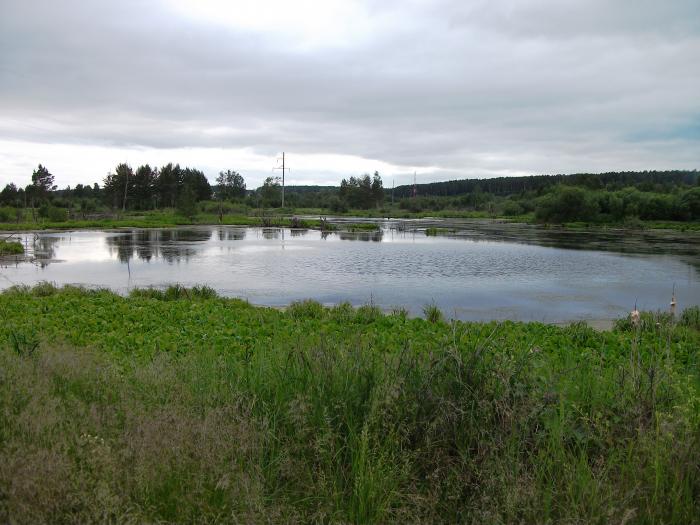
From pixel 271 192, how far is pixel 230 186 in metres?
21.2

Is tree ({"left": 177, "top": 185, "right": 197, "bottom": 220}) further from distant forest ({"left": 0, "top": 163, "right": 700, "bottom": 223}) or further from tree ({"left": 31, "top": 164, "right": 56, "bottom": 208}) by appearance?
tree ({"left": 31, "top": 164, "right": 56, "bottom": 208})

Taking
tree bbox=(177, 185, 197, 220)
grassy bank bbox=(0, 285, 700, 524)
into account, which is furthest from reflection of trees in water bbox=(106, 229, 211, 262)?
tree bbox=(177, 185, 197, 220)

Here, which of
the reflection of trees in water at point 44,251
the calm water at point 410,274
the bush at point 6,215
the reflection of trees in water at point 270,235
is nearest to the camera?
the calm water at point 410,274

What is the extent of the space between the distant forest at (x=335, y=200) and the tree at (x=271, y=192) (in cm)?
18

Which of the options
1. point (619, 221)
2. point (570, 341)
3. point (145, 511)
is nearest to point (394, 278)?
point (570, 341)

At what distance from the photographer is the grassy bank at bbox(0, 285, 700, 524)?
339cm

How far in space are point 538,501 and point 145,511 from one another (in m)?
2.42

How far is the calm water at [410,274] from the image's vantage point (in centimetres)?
1593

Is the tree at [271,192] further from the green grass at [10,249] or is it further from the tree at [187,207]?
the green grass at [10,249]

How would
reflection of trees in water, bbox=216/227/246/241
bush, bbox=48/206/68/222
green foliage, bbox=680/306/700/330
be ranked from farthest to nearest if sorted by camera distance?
bush, bbox=48/206/68/222, reflection of trees in water, bbox=216/227/246/241, green foliage, bbox=680/306/700/330

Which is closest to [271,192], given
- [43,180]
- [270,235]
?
[43,180]

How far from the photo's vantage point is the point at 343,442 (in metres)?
4.23

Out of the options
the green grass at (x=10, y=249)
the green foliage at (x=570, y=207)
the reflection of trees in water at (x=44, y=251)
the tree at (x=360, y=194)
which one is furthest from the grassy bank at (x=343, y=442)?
the tree at (x=360, y=194)

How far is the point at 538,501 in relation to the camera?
349 cm
